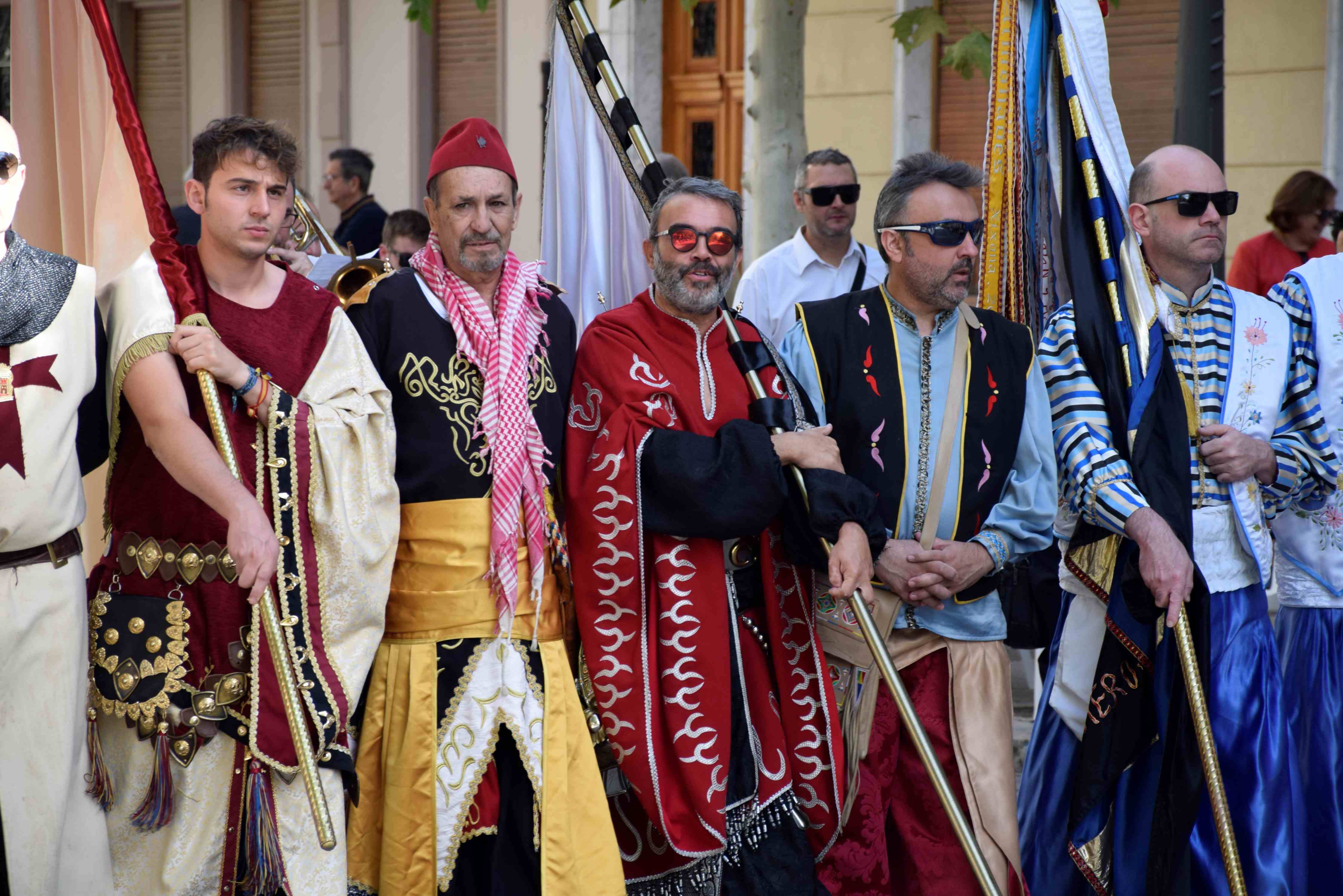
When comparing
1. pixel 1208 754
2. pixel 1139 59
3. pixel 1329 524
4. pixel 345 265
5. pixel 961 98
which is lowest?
pixel 1208 754

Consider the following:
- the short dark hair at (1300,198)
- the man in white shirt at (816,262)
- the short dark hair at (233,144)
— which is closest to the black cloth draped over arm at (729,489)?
the short dark hair at (233,144)

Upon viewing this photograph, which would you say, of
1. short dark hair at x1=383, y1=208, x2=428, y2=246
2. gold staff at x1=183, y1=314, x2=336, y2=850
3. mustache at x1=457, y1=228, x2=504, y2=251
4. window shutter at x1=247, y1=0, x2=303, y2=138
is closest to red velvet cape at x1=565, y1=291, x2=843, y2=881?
mustache at x1=457, y1=228, x2=504, y2=251

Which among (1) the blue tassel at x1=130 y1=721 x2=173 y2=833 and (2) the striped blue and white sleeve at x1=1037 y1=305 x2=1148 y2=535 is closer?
(1) the blue tassel at x1=130 y1=721 x2=173 y2=833

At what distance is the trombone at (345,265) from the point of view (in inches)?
142

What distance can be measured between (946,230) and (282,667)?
194 centimetres

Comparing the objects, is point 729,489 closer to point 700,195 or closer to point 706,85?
point 700,195

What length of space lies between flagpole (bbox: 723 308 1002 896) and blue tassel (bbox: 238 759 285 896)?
4.46 ft

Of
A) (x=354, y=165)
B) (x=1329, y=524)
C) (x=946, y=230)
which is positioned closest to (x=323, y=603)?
(x=946, y=230)

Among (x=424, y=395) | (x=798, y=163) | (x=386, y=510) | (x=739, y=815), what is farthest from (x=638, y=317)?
(x=798, y=163)

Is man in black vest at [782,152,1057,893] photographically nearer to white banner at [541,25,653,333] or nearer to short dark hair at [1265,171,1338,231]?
white banner at [541,25,653,333]

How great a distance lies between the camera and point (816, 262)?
5484mm

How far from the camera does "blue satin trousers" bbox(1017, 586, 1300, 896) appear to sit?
357cm

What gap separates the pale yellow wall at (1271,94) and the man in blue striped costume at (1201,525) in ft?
16.5

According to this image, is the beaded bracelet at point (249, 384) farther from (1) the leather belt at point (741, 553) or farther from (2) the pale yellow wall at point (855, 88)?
(2) the pale yellow wall at point (855, 88)
